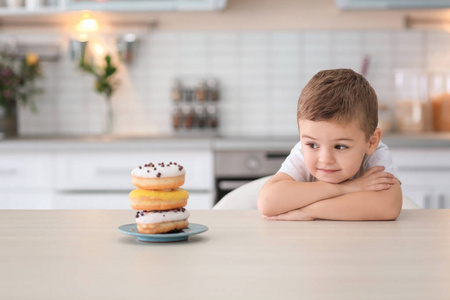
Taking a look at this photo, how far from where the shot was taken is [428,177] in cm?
295

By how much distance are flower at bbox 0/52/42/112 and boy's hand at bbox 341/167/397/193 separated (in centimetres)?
253

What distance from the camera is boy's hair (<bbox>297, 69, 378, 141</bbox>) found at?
1.22 metres

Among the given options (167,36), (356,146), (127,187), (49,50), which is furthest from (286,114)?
(356,146)

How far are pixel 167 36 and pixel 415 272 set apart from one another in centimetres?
298

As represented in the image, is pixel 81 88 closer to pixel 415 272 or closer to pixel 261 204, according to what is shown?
pixel 261 204

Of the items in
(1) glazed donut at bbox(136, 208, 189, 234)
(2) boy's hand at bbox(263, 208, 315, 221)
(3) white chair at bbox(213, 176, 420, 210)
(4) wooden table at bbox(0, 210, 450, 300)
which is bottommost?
(3) white chair at bbox(213, 176, 420, 210)

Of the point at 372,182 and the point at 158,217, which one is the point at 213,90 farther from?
the point at 158,217

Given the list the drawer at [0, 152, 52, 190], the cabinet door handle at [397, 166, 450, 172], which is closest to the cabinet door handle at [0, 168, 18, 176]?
the drawer at [0, 152, 52, 190]

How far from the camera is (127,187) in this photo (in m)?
3.02

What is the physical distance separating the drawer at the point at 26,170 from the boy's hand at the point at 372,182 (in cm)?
204

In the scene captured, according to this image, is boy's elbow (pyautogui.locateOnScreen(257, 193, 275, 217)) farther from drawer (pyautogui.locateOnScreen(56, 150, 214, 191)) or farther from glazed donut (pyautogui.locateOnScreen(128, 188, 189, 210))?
drawer (pyautogui.locateOnScreen(56, 150, 214, 191))

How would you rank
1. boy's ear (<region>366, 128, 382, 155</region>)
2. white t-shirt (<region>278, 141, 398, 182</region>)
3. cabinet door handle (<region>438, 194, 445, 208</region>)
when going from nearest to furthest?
boy's ear (<region>366, 128, 382, 155</region>)
white t-shirt (<region>278, 141, 398, 182</region>)
cabinet door handle (<region>438, 194, 445, 208</region>)

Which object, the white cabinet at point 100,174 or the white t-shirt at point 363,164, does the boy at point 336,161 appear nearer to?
the white t-shirt at point 363,164

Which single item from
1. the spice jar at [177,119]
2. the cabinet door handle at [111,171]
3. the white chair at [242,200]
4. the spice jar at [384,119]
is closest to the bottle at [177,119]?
→ the spice jar at [177,119]
